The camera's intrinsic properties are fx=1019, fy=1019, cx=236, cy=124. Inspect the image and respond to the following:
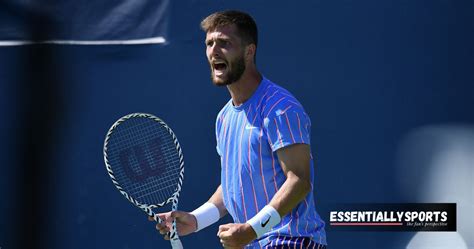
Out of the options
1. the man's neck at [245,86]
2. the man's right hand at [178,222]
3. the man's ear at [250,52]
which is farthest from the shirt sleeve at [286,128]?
the man's right hand at [178,222]

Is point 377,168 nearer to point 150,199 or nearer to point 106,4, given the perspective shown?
point 150,199

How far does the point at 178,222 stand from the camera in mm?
3977

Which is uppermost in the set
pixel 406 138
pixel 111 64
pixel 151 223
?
pixel 111 64

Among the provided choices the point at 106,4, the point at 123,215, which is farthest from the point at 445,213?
the point at 106,4

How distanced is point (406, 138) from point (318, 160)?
488mm

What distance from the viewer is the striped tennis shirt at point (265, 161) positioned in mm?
3744

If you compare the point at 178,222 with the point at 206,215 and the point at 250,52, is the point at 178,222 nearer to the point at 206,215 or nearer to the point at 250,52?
the point at 206,215

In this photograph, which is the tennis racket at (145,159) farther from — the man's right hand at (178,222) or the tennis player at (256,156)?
the tennis player at (256,156)

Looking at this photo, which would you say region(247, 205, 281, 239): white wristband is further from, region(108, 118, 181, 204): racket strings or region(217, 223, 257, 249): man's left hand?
region(108, 118, 181, 204): racket strings

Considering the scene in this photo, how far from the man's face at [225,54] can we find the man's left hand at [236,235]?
0.59 m

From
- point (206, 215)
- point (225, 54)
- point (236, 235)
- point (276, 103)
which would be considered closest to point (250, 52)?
point (225, 54)

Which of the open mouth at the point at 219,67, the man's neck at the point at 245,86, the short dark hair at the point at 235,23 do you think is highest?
the short dark hair at the point at 235,23

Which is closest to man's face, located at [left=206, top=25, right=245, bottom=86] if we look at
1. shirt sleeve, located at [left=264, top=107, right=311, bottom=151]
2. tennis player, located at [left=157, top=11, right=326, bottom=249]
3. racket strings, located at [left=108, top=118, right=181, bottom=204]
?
tennis player, located at [left=157, top=11, right=326, bottom=249]

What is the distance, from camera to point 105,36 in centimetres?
567
